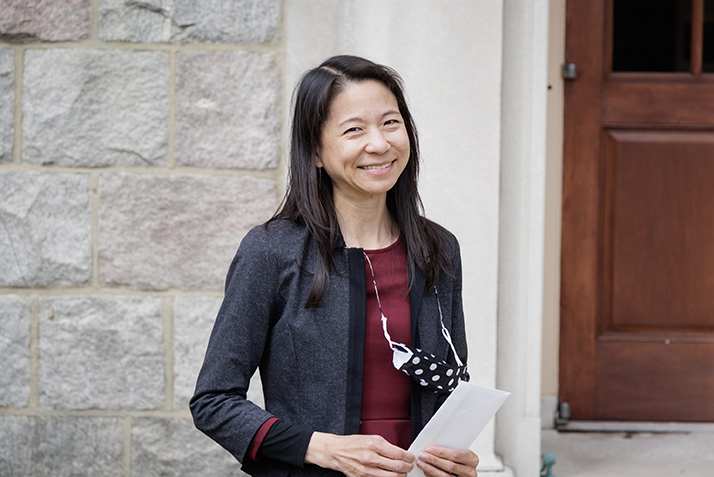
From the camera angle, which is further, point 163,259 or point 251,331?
point 163,259

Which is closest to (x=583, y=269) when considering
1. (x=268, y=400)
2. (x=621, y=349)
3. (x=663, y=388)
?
(x=621, y=349)

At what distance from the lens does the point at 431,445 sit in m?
1.36

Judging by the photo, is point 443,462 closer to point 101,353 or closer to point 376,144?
point 376,144

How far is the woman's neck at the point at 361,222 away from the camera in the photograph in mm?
1535

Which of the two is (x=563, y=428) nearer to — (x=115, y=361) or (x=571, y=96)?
(x=571, y=96)

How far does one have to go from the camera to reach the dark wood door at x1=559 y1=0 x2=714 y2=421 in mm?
3090

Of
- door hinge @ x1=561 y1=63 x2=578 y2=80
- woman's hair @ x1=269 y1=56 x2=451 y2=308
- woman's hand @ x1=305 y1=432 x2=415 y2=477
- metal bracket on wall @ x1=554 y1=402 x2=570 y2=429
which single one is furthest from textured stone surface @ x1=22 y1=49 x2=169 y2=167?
metal bracket on wall @ x1=554 y1=402 x2=570 y2=429

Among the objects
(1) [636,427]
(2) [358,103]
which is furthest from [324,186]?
(1) [636,427]

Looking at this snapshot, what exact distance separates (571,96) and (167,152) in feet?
6.01

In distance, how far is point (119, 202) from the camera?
244 cm

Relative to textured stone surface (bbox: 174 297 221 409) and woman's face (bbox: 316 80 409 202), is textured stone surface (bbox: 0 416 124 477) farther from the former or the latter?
woman's face (bbox: 316 80 409 202)

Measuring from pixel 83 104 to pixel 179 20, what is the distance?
454 mm

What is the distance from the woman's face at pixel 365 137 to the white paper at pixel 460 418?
46 cm

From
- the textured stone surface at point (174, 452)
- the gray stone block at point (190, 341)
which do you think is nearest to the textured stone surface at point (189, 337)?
the gray stone block at point (190, 341)
